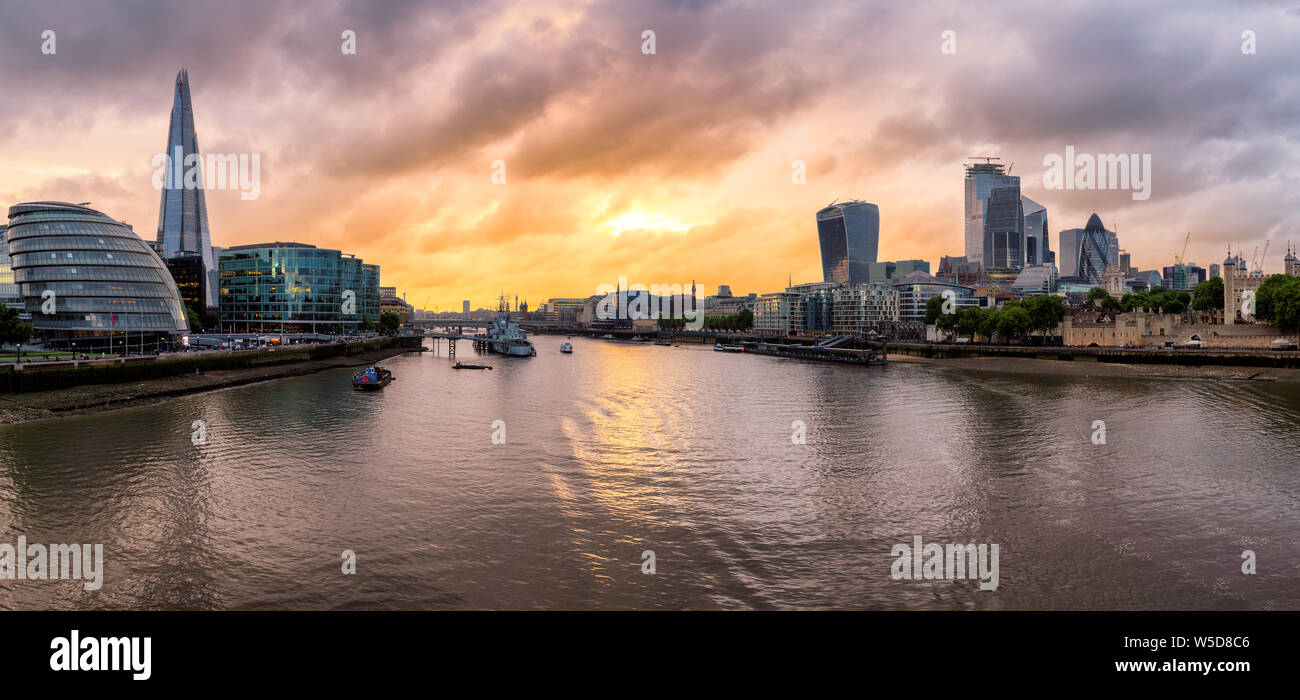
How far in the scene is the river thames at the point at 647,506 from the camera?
50.0ft

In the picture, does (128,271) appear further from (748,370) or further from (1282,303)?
A: (1282,303)

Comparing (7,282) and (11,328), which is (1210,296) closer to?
(11,328)

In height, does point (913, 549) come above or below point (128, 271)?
below

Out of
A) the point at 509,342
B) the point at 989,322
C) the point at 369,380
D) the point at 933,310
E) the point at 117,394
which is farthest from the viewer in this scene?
the point at 933,310

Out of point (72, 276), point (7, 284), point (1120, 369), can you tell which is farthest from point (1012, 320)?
point (7, 284)

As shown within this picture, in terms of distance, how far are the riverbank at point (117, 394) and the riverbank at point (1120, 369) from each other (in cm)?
8887

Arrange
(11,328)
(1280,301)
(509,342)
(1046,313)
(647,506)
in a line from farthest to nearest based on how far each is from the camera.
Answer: (509,342) → (1046,313) → (1280,301) → (11,328) → (647,506)

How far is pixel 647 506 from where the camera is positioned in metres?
22.2

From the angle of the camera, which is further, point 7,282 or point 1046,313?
point 1046,313

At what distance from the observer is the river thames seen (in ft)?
50.0

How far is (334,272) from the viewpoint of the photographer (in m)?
150

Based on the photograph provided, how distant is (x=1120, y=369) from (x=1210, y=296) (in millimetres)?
52482
